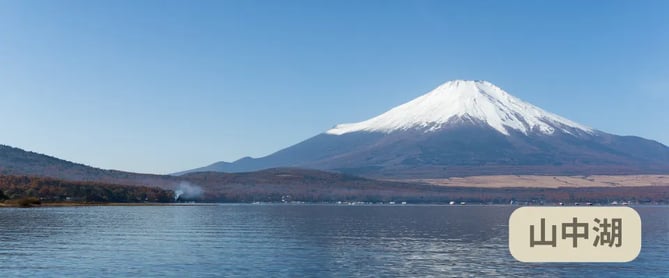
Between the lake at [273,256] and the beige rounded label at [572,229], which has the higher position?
the beige rounded label at [572,229]

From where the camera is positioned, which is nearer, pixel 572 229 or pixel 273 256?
pixel 572 229

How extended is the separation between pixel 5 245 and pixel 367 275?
118 ft

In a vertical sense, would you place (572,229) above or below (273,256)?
above

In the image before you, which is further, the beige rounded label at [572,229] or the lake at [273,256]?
the lake at [273,256]

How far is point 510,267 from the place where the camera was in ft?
175

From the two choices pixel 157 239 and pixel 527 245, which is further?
pixel 157 239

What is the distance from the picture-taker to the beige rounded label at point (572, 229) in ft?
111

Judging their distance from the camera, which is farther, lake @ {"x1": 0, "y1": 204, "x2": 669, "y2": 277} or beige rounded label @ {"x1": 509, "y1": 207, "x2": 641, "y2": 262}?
lake @ {"x1": 0, "y1": 204, "x2": 669, "y2": 277}

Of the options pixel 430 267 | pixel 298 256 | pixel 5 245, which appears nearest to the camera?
pixel 430 267

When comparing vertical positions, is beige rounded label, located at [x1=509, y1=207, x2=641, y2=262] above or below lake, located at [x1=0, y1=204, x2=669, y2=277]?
above

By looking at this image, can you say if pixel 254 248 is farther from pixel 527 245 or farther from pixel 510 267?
pixel 527 245

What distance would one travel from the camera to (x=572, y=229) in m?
33.9

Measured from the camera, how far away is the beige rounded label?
1334 inches

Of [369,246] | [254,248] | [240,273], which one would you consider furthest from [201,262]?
[369,246]
